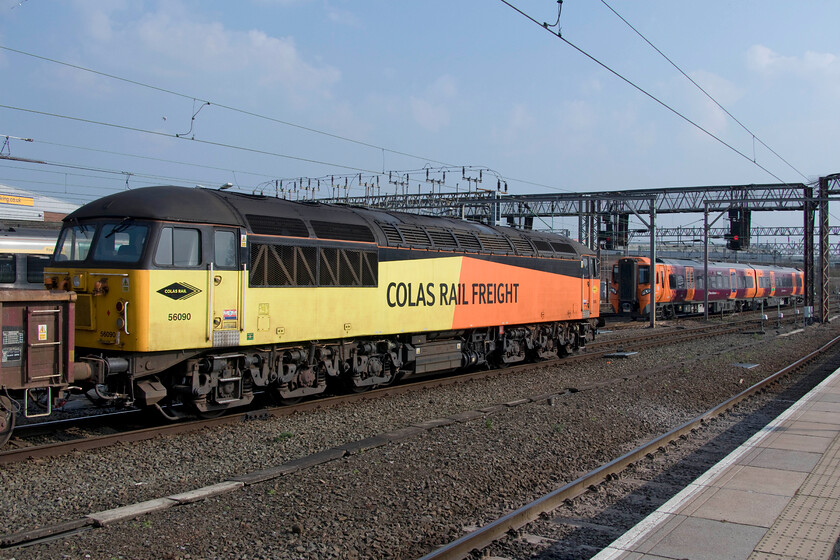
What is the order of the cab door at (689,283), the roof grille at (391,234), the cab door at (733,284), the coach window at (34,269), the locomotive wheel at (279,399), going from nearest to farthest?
the locomotive wheel at (279,399), the roof grille at (391,234), the coach window at (34,269), the cab door at (689,283), the cab door at (733,284)

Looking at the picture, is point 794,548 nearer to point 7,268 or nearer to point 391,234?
point 391,234

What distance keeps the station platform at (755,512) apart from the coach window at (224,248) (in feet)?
24.4

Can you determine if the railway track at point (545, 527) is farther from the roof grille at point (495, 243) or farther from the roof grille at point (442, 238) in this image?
the roof grille at point (495, 243)

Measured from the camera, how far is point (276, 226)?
11.8 m

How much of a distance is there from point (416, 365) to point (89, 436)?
7.04 meters

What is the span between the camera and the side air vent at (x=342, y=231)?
12.6 meters

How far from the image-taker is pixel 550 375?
17297mm

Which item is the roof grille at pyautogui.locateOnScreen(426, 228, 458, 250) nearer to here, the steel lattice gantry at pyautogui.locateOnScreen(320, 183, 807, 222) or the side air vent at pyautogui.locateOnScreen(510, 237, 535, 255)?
the side air vent at pyautogui.locateOnScreen(510, 237, 535, 255)

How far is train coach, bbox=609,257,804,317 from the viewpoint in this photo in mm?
37969

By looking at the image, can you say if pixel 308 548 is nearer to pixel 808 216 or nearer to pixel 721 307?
pixel 808 216

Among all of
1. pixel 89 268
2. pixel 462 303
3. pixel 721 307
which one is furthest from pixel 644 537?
pixel 721 307

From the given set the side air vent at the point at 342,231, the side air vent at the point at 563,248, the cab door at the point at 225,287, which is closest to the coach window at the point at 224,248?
the cab door at the point at 225,287

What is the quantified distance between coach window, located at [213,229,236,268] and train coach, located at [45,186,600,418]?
0.02 m

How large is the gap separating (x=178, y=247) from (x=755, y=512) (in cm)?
843
